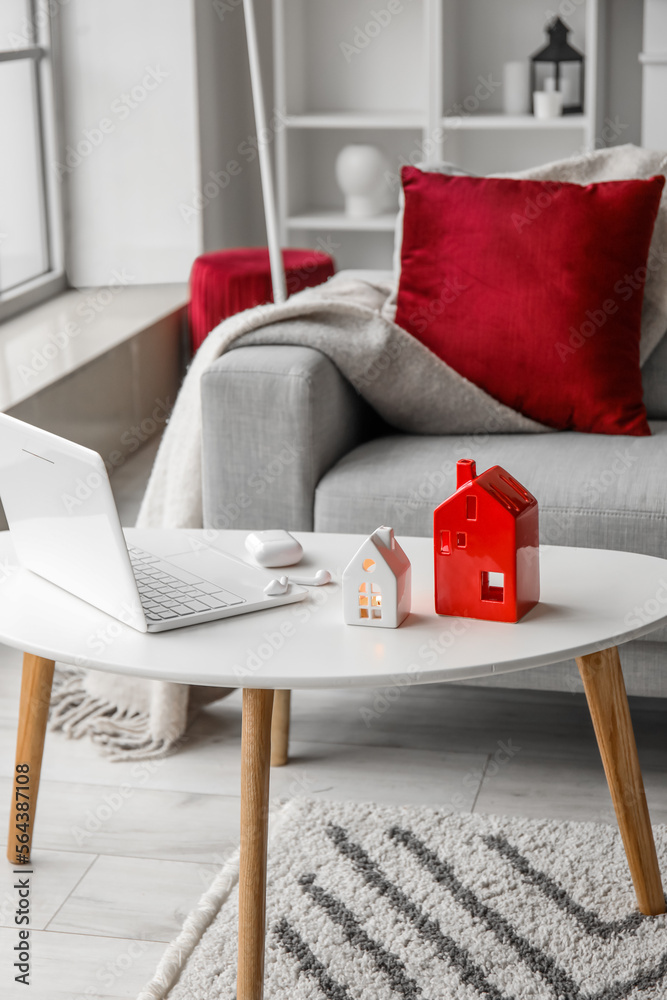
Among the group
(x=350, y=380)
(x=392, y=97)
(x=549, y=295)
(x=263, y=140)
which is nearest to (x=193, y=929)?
(x=350, y=380)

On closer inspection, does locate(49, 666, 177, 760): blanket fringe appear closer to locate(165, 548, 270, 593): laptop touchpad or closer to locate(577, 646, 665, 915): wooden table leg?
locate(165, 548, 270, 593): laptop touchpad

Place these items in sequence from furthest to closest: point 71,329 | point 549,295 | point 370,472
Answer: point 71,329, point 549,295, point 370,472

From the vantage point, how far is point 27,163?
3.54 metres

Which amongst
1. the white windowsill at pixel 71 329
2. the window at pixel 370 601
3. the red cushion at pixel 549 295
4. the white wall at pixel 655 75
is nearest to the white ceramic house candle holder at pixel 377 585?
the window at pixel 370 601

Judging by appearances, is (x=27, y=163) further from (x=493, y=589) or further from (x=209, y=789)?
(x=493, y=589)

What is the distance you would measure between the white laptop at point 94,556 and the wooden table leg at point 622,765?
0.34m

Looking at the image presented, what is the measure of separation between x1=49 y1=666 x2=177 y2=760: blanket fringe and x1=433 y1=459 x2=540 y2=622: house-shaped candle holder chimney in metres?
0.79

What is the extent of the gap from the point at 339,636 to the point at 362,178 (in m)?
2.90

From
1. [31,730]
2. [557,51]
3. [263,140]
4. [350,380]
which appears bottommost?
[31,730]

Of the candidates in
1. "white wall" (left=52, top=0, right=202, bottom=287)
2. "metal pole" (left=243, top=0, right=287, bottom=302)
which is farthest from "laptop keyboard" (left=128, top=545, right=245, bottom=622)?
"white wall" (left=52, top=0, right=202, bottom=287)

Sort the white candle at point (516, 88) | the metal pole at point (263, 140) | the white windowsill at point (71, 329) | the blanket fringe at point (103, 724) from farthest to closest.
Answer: the white candle at point (516, 88) < the white windowsill at point (71, 329) < the metal pole at point (263, 140) < the blanket fringe at point (103, 724)

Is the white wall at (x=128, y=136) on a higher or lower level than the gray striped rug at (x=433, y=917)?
higher

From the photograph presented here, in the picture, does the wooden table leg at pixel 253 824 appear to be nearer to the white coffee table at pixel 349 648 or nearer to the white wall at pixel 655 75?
the white coffee table at pixel 349 648

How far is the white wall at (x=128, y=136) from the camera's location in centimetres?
358
